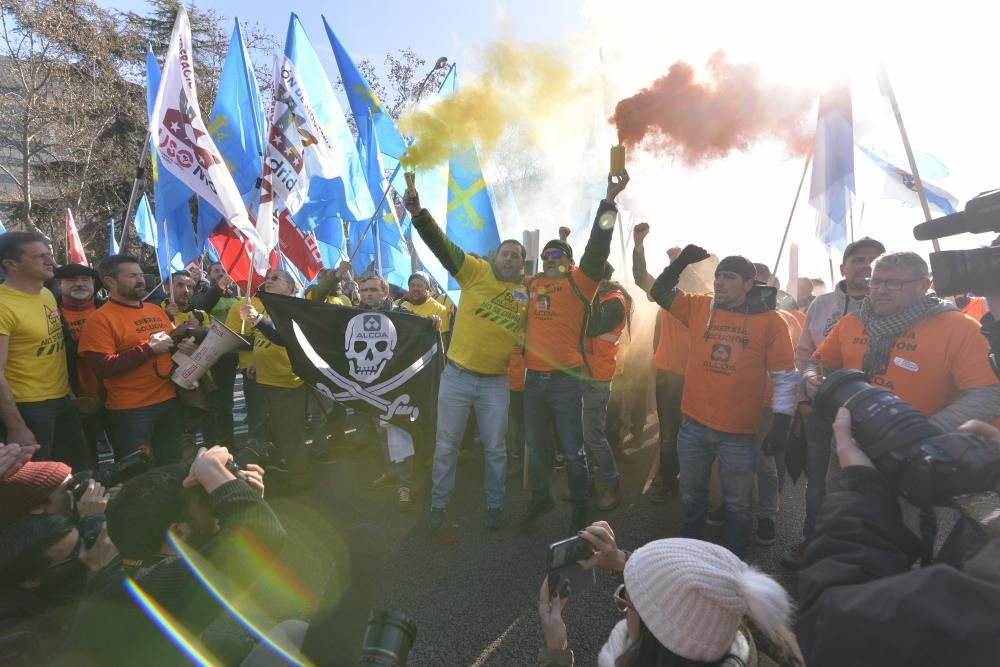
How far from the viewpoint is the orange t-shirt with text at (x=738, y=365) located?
3.10 m

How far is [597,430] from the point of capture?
14.0 feet

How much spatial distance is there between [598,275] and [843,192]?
335 centimetres

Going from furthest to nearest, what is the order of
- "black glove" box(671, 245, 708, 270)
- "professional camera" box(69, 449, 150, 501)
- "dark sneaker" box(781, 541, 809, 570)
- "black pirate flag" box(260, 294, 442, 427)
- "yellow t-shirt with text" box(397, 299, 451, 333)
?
"yellow t-shirt with text" box(397, 299, 451, 333), "black pirate flag" box(260, 294, 442, 427), "dark sneaker" box(781, 541, 809, 570), "black glove" box(671, 245, 708, 270), "professional camera" box(69, 449, 150, 501)

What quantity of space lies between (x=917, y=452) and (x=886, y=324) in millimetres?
2028

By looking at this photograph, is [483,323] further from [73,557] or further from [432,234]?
[73,557]

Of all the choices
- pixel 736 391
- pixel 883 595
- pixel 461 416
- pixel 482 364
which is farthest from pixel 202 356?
pixel 883 595

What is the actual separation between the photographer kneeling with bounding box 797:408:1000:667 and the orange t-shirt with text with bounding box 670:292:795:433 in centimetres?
197

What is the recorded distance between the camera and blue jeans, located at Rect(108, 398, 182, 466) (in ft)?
12.4

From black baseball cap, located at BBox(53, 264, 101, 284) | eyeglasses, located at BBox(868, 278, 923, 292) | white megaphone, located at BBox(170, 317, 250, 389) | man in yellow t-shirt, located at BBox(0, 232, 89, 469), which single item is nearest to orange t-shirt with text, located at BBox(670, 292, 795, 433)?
eyeglasses, located at BBox(868, 278, 923, 292)

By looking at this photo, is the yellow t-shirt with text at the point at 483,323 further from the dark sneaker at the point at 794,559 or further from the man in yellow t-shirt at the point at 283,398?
the dark sneaker at the point at 794,559

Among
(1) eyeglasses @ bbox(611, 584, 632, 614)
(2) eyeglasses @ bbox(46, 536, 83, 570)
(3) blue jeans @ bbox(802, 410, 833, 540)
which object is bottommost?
(3) blue jeans @ bbox(802, 410, 833, 540)

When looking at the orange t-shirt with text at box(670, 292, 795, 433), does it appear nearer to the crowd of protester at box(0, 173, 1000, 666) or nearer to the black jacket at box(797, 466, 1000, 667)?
the crowd of protester at box(0, 173, 1000, 666)

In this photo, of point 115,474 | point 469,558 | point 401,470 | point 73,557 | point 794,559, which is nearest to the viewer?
point 73,557

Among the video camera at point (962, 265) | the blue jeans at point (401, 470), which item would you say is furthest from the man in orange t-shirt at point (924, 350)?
the blue jeans at point (401, 470)
